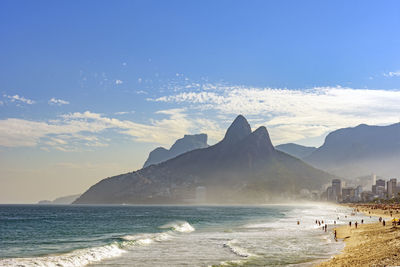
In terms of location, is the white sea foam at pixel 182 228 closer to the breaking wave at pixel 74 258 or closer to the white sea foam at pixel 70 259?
the breaking wave at pixel 74 258

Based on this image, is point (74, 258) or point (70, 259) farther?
point (74, 258)

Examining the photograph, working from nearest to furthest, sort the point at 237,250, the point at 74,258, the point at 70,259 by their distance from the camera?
the point at 70,259 → the point at 74,258 → the point at 237,250

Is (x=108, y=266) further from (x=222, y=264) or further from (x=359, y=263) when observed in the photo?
(x=359, y=263)

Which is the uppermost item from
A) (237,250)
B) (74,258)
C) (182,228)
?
(237,250)

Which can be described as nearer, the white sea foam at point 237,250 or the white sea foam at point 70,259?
the white sea foam at point 70,259

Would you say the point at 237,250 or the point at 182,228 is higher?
the point at 237,250

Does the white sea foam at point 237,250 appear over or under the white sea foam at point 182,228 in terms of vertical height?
over

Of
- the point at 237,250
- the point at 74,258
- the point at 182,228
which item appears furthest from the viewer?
the point at 182,228

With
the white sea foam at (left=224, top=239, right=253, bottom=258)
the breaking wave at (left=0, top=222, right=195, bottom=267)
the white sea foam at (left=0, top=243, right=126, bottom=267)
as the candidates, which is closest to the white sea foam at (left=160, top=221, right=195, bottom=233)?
the breaking wave at (left=0, top=222, right=195, bottom=267)

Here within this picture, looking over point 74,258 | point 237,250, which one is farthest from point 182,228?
point 74,258

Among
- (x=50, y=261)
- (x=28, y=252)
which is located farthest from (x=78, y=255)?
(x=28, y=252)

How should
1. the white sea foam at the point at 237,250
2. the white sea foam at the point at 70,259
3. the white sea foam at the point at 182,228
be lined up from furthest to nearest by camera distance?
the white sea foam at the point at 182,228 < the white sea foam at the point at 237,250 < the white sea foam at the point at 70,259

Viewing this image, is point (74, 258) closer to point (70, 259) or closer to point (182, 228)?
point (70, 259)

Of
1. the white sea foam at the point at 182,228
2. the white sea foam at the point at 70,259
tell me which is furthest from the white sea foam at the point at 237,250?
the white sea foam at the point at 182,228
